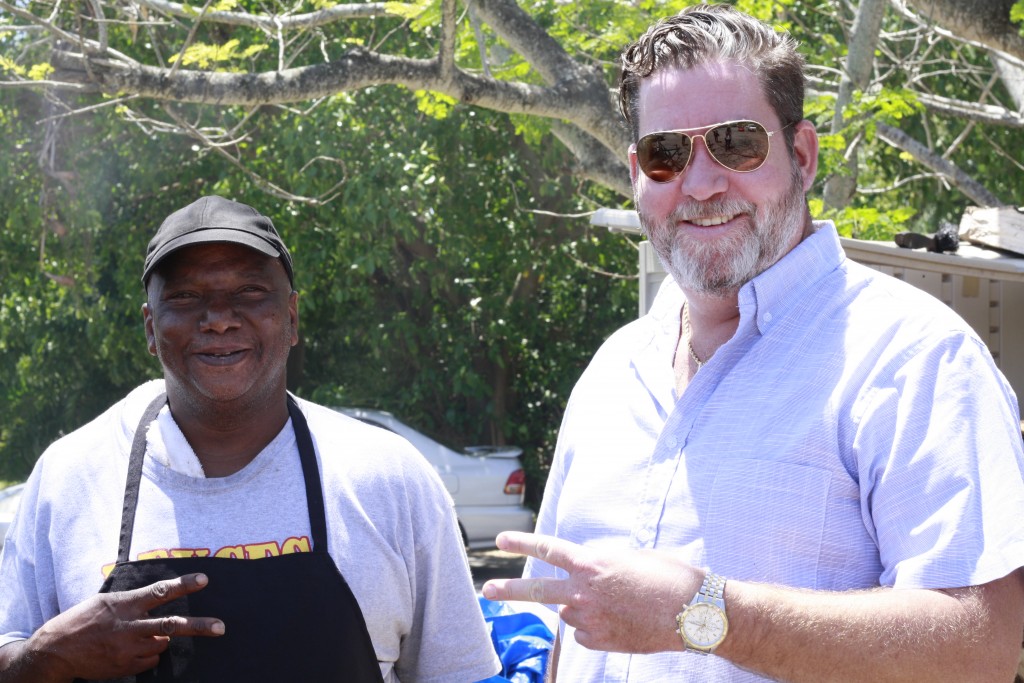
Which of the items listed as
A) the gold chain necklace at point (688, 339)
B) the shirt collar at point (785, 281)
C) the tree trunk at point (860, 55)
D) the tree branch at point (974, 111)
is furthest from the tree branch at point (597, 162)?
the shirt collar at point (785, 281)

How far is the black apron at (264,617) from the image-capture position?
2020 millimetres

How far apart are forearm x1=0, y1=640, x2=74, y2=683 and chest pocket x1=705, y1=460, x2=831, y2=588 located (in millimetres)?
1120

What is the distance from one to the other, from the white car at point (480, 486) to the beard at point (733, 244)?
846cm

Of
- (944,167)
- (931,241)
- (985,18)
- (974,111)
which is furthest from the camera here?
(974,111)

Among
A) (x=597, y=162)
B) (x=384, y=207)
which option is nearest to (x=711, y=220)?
(x=597, y=162)

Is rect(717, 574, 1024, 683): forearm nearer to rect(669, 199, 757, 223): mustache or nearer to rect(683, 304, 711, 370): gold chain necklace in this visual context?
rect(683, 304, 711, 370): gold chain necklace

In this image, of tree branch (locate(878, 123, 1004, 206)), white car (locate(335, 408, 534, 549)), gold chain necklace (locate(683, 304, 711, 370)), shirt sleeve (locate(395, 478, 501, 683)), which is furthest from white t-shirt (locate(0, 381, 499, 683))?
white car (locate(335, 408, 534, 549))

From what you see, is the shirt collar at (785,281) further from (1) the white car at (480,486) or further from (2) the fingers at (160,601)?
(1) the white car at (480,486)

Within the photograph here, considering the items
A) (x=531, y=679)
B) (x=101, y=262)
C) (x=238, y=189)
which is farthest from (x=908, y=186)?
(x=531, y=679)

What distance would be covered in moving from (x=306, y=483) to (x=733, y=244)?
0.89m

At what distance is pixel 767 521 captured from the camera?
1.75 meters

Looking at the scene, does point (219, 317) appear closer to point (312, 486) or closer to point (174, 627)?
point (312, 486)

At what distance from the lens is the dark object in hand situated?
5336mm

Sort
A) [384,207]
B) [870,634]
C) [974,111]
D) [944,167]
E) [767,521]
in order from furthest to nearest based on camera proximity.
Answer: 1. [384,207]
2. [974,111]
3. [944,167]
4. [767,521]
5. [870,634]
